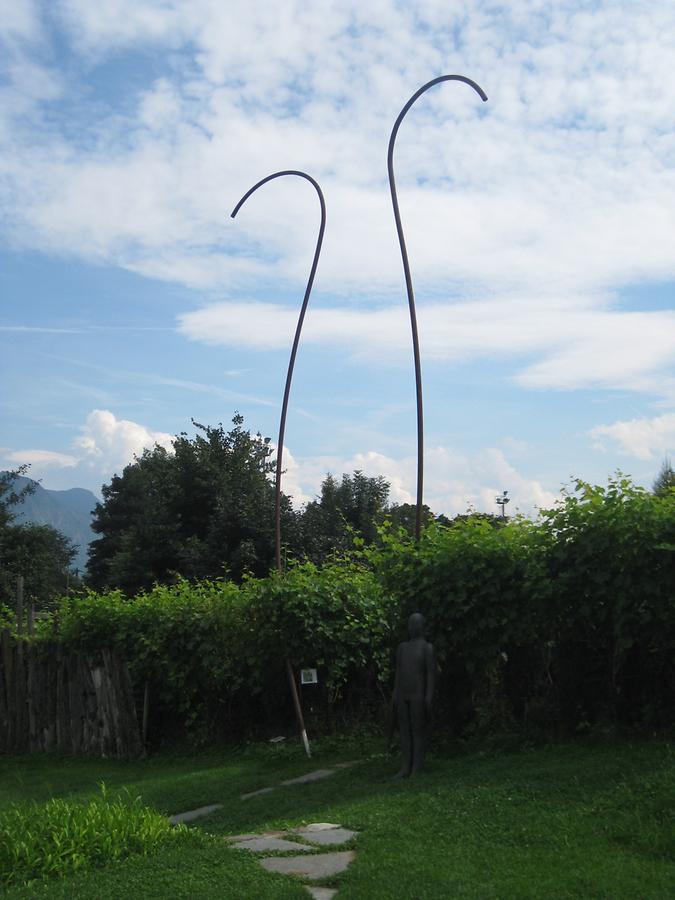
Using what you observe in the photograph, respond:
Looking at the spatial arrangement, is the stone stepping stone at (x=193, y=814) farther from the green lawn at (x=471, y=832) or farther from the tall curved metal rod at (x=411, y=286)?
the tall curved metal rod at (x=411, y=286)

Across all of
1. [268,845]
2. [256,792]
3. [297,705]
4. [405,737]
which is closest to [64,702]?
[297,705]

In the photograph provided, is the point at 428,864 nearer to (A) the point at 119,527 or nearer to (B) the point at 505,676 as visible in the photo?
(B) the point at 505,676

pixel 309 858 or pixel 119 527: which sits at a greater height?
pixel 119 527

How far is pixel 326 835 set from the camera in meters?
7.32

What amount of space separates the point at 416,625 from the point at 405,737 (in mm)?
1153

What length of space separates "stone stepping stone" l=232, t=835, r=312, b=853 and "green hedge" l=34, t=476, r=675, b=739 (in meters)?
3.77

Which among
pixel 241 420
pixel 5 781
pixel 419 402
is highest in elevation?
pixel 241 420

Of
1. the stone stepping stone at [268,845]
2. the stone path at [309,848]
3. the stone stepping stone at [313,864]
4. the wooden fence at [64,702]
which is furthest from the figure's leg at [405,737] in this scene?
the wooden fence at [64,702]

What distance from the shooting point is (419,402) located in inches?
483

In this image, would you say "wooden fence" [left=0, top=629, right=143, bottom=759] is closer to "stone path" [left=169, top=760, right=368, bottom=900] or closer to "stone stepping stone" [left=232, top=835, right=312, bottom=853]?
"stone path" [left=169, top=760, right=368, bottom=900]

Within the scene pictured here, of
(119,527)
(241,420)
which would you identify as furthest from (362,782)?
(119,527)

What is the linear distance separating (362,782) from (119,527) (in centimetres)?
5242

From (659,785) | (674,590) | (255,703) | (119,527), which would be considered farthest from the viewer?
(119,527)

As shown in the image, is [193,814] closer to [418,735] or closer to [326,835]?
[418,735]
